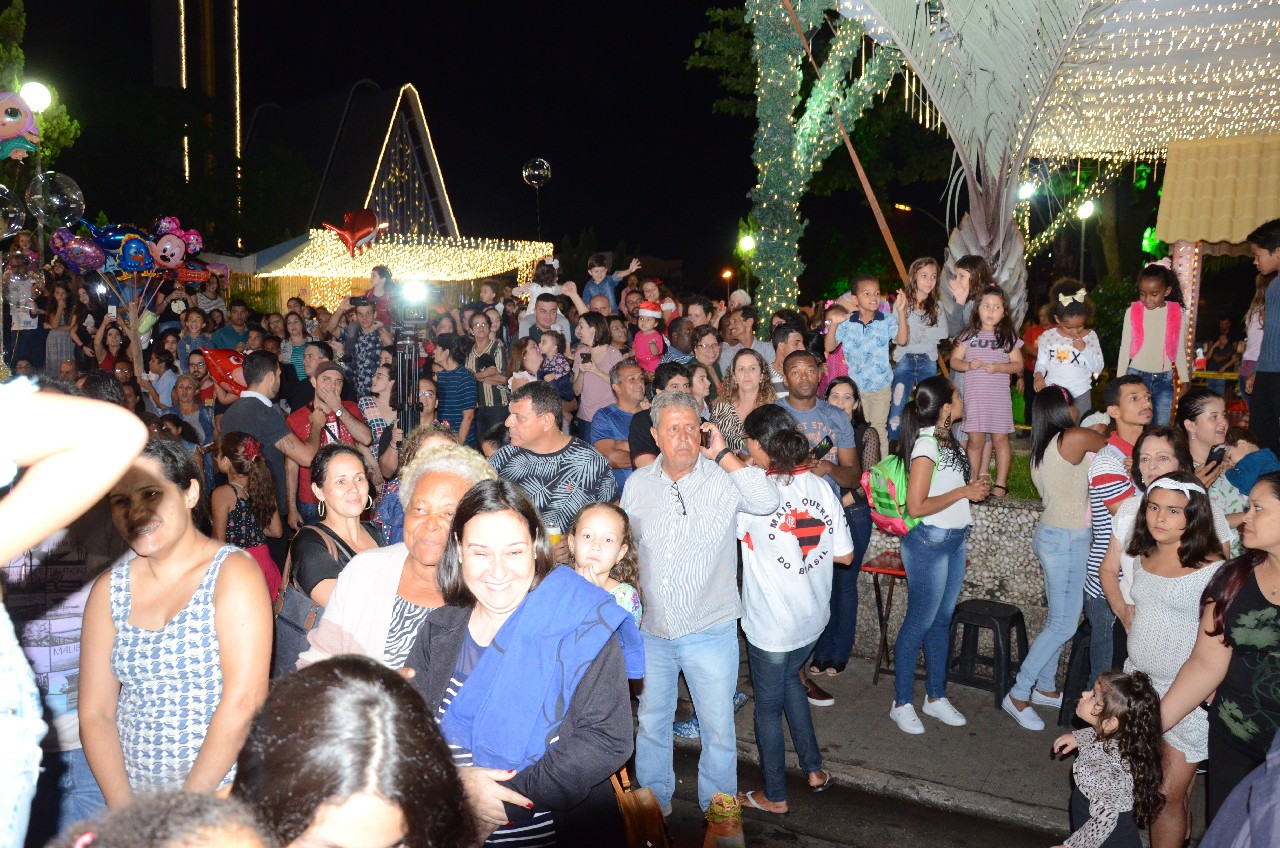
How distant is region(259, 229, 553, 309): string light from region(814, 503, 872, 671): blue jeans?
2079 cm

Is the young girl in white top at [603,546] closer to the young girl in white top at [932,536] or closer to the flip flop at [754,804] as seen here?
the flip flop at [754,804]

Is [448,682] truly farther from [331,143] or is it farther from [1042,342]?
[331,143]

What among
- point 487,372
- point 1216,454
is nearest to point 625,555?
point 1216,454

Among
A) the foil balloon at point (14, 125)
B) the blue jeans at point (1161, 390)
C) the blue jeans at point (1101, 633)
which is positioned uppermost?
the foil balloon at point (14, 125)

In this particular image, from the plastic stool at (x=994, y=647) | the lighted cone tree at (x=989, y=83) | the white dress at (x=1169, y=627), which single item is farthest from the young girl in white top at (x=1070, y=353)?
the white dress at (x=1169, y=627)

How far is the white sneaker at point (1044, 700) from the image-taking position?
623 centimetres

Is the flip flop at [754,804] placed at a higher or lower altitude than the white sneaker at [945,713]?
lower

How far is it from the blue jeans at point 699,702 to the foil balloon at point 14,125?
7.47 m

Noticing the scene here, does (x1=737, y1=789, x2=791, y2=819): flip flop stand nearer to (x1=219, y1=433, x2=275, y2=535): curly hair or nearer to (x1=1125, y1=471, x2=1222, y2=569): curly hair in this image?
(x1=1125, y1=471, x2=1222, y2=569): curly hair

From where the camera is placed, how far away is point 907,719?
19.7 ft

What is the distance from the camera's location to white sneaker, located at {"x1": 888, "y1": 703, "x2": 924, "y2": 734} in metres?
5.99

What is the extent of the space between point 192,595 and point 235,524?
2882mm

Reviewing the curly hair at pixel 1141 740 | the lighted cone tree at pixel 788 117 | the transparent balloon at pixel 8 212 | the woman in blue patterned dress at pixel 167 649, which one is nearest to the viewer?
the woman in blue patterned dress at pixel 167 649

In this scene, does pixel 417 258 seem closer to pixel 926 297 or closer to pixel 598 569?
pixel 926 297
